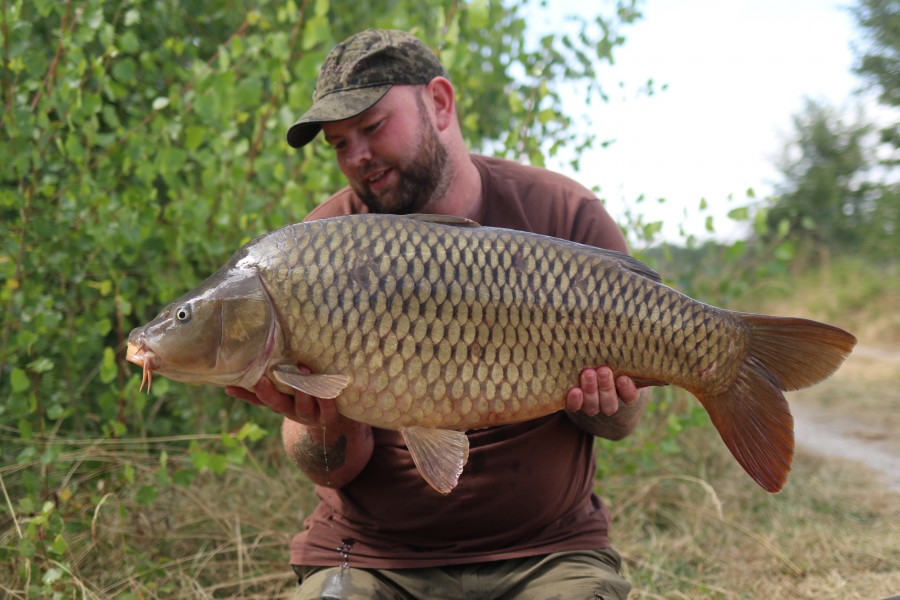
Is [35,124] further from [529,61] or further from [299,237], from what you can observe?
[529,61]

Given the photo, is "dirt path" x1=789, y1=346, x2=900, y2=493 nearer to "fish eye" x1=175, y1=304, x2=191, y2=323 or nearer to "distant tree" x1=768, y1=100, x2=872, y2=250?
"fish eye" x1=175, y1=304, x2=191, y2=323

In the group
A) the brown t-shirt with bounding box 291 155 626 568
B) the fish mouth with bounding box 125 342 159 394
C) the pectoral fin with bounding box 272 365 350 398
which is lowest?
the brown t-shirt with bounding box 291 155 626 568

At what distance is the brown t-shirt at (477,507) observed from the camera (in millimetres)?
1600

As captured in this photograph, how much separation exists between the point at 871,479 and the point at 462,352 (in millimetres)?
2700

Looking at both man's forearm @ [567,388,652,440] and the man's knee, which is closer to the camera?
the man's knee

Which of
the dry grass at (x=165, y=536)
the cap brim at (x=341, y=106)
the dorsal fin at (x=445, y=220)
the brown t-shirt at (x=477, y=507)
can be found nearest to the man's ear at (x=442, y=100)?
the cap brim at (x=341, y=106)

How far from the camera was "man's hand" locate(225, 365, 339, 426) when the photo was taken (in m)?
1.37

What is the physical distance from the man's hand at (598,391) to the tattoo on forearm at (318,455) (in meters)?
0.46

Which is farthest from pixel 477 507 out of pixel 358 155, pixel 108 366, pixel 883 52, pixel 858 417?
pixel 883 52

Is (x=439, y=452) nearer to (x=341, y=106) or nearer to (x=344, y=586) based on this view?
(x=344, y=586)

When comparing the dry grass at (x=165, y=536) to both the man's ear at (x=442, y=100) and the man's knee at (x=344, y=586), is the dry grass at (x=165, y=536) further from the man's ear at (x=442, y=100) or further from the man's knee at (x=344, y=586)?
the man's ear at (x=442, y=100)

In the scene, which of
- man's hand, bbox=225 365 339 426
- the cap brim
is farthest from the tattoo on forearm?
the cap brim

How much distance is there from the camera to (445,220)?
4.60 feet

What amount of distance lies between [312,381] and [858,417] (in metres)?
4.25
